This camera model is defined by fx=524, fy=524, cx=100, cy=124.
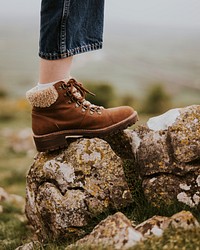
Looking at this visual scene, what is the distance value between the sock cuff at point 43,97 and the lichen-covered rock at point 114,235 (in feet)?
2.55

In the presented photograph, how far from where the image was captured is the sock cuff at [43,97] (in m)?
2.99

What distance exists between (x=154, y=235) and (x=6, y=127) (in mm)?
6900

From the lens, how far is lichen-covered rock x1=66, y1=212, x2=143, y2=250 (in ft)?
8.00

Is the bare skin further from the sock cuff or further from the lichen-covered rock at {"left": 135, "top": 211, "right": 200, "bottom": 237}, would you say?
the lichen-covered rock at {"left": 135, "top": 211, "right": 200, "bottom": 237}

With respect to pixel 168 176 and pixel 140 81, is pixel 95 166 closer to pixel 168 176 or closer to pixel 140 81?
pixel 168 176

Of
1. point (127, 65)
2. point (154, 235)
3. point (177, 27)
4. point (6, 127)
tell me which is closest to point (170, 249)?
point (154, 235)

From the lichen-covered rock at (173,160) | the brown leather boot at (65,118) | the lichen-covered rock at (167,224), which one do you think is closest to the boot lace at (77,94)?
the brown leather boot at (65,118)

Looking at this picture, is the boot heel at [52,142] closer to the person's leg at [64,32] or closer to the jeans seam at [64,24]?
the person's leg at [64,32]

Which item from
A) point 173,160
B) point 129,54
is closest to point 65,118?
point 173,160

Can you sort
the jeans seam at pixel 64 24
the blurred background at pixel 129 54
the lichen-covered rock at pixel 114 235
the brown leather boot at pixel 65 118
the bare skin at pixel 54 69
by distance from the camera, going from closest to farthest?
→ the lichen-covered rock at pixel 114 235, the jeans seam at pixel 64 24, the bare skin at pixel 54 69, the brown leather boot at pixel 65 118, the blurred background at pixel 129 54

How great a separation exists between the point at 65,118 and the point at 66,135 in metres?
0.10

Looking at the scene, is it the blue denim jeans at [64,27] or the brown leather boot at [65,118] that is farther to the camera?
the brown leather boot at [65,118]

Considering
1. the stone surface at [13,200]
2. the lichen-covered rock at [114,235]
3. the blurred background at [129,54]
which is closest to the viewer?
the lichen-covered rock at [114,235]

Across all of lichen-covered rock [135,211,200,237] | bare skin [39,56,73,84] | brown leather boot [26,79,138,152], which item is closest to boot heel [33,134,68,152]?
brown leather boot [26,79,138,152]
